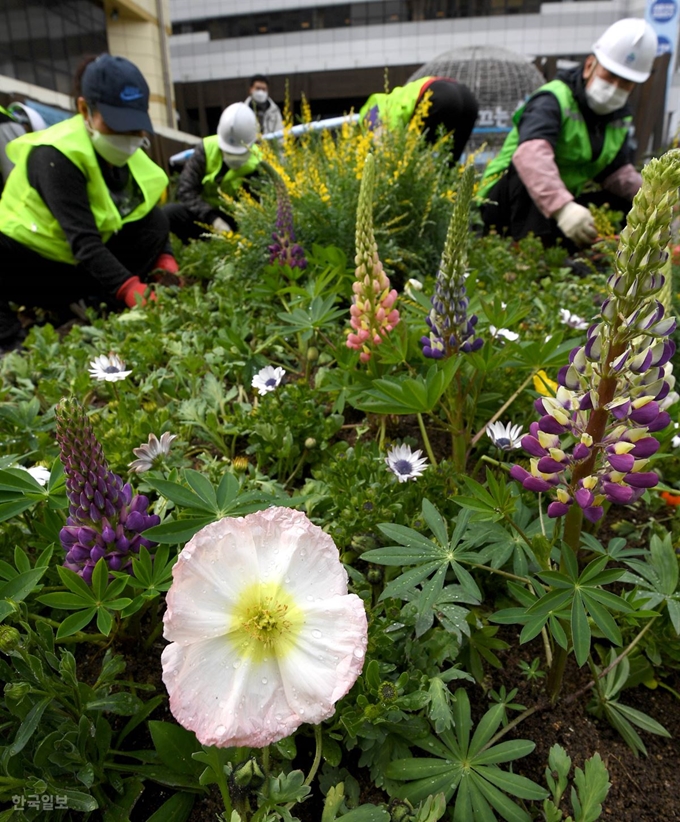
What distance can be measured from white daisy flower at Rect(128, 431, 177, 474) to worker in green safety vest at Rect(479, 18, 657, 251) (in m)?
3.19

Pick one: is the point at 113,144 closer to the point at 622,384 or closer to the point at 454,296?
the point at 454,296

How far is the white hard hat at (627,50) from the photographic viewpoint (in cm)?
396

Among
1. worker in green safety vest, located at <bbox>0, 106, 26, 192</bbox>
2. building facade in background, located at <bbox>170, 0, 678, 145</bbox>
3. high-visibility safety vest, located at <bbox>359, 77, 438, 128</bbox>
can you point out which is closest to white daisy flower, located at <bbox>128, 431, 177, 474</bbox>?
high-visibility safety vest, located at <bbox>359, 77, 438, 128</bbox>

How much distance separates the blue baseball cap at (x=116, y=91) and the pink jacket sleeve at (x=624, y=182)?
3.60m

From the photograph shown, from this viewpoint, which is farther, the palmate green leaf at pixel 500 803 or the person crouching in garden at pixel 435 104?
the person crouching in garden at pixel 435 104

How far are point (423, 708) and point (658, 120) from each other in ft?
37.7

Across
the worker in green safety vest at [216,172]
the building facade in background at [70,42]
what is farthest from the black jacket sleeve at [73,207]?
the building facade in background at [70,42]

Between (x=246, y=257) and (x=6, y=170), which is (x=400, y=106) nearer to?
(x=246, y=257)

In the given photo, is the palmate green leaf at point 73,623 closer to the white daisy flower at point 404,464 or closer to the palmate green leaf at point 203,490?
the palmate green leaf at point 203,490

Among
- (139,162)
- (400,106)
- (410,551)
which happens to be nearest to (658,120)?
(400,106)

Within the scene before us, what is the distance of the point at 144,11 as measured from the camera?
12.6m

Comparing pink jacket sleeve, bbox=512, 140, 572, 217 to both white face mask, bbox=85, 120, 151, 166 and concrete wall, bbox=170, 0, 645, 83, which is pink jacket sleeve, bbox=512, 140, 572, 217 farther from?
concrete wall, bbox=170, 0, 645, 83

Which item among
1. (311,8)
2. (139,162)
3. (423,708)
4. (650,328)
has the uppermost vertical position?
(311,8)

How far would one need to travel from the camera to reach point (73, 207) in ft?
10.5
